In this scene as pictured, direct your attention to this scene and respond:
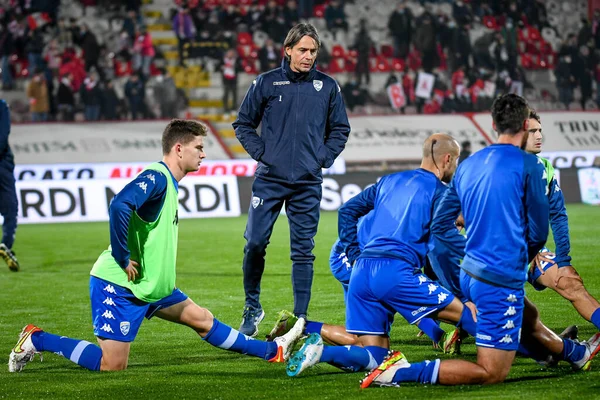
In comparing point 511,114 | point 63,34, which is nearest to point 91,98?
point 63,34

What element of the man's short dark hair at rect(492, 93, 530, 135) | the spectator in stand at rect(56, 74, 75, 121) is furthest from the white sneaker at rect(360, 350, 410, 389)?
the spectator in stand at rect(56, 74, 75, 121)

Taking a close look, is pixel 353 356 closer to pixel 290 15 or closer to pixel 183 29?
pixel 183 29

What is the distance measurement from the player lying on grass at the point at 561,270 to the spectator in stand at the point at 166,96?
57.3 feet

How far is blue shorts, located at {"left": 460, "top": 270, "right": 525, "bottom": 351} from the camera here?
16.7 ft

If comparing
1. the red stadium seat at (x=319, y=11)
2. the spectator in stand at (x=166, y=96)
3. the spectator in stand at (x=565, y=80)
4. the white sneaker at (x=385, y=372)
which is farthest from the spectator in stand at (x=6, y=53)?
the white sneaker at (x=385, y=372)

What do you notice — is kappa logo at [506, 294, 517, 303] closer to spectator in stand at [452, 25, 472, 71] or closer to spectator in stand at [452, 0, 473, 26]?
spectator in stand at [452, 25, 472, 71]

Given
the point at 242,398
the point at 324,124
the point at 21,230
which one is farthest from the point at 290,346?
the point at 21,230

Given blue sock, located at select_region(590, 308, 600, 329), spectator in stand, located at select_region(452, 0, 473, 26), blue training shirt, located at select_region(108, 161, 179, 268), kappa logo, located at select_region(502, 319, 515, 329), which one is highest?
spectator in stand, located at select_region(452, 0, 473, 26)

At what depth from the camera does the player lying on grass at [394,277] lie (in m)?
5.51

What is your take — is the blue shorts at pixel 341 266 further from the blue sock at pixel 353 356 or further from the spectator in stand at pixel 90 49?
the spectator in stand at pixel 90 49

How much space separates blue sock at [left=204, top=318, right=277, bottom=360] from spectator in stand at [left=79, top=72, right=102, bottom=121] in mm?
17344

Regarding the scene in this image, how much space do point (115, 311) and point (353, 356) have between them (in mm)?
1467

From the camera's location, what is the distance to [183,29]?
25.1 meters

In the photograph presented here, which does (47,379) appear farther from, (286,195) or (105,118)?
(105,118)
